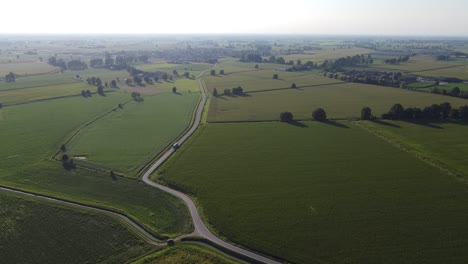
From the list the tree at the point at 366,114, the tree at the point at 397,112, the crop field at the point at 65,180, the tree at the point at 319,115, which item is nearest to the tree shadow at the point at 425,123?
the tree at the point at 397,112

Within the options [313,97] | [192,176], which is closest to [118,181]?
[192,176]

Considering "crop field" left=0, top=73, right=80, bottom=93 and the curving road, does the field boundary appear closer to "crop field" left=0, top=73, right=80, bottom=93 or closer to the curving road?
the curving road

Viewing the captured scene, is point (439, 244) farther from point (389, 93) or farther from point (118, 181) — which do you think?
point (389, 93)

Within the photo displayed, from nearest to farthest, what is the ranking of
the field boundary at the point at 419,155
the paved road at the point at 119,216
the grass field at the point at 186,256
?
the grass field at the point at 186,256
the paved road at the point at 119,216
the field boundary at the point at 419,155

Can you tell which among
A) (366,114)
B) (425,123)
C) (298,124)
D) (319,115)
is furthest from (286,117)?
(425,123)

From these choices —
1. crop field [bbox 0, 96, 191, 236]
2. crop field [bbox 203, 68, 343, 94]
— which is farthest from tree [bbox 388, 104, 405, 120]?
crop field [bbox 0, 96, 191, 236]

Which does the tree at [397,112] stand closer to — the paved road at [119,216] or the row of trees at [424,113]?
the row of trees at [424,113]
